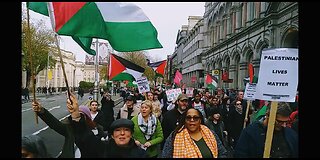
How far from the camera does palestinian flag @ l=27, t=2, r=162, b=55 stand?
400cm

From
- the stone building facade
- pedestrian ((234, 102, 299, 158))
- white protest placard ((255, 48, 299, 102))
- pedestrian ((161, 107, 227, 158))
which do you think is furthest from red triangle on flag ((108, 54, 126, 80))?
white protest placard ((255, 48, 299, 102))

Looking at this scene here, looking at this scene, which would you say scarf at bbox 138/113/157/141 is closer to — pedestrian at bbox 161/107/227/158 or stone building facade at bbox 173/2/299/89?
pedestrian at bbox 161/107/227/158

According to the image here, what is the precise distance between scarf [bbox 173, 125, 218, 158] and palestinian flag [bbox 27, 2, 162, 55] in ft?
4.74

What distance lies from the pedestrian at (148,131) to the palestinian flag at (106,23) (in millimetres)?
1211

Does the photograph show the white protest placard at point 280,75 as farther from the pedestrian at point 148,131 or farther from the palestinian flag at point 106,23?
the pedestrian at point 148,131

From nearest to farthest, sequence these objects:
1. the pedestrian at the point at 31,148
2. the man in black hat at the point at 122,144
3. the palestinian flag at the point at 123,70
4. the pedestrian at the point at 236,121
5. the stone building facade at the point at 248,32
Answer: the pedestrian at the point at 31,148 < the man in black hat at the point at 122,144 < the pedestrian at the point at 236,121 < the palestinian flag at the point at 123,70 < the stone building facade at the point at 248,32

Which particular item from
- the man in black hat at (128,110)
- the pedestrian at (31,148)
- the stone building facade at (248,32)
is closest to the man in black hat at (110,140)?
the pedestrian at (31,148)

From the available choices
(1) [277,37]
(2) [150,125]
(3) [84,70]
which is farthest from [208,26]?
(3) [84,70]

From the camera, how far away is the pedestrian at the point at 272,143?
3598mm

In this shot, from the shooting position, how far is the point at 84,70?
14225 centimetres


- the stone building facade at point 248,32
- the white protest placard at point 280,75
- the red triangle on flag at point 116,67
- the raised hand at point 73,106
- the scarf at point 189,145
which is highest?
the stone building facade at point 248,32

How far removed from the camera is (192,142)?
152 inches
